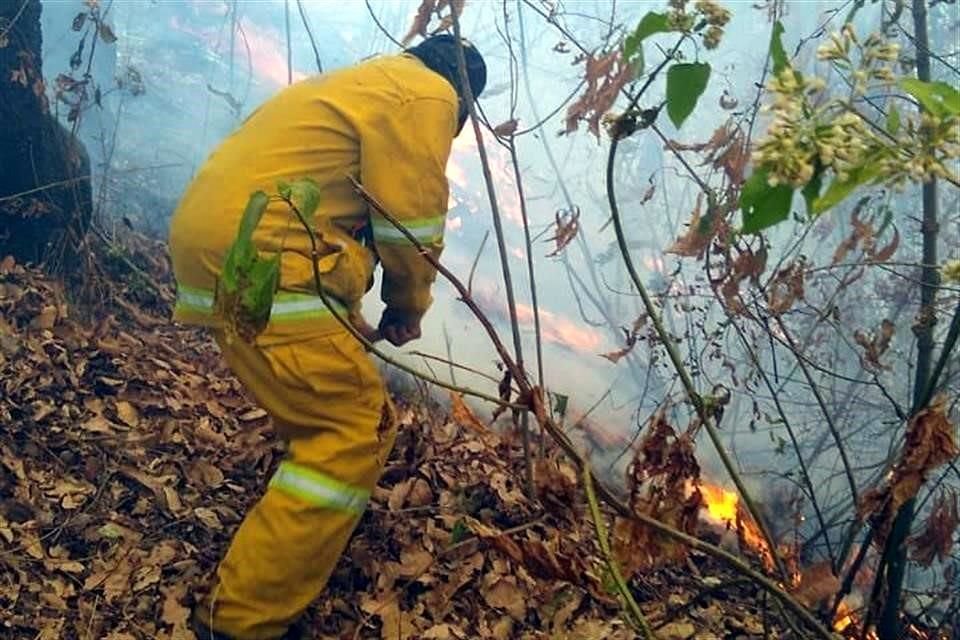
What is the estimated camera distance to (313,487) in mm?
2535

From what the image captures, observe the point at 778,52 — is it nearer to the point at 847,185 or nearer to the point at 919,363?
the point at 847,185

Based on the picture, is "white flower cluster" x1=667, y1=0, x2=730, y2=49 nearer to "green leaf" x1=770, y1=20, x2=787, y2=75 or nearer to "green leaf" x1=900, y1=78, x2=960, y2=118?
"green leaf" x1=770, y1=20, x2=787, y2=75

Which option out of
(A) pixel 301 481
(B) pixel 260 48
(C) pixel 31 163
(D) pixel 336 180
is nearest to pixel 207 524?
(A) pixel 301 481

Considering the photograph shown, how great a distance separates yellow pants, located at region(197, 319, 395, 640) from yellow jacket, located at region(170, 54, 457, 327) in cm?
12

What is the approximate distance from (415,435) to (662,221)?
5.71m

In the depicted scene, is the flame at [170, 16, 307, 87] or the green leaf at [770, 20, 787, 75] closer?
the green leaf at [770, 20, 787, 75]

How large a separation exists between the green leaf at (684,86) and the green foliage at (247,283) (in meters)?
0.57

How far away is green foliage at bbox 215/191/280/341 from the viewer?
1271mm

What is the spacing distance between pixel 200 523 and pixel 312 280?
1.01 meters

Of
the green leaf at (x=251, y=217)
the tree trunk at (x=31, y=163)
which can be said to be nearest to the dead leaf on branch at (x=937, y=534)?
the green leaf at (x=251, y=217)

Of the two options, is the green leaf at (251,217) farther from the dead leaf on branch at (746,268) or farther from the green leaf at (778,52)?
the dead leaf on branch at (746,268)

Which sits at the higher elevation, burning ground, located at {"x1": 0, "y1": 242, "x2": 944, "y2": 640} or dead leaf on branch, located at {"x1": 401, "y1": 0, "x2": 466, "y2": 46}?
dead leaf on branch, located at {"x1": 401, "y1": 0, "x2": 466, "y2": 46}

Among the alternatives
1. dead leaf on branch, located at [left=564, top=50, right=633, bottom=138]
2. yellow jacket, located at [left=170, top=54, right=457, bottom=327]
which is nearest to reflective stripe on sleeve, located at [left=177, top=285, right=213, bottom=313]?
yellow jacket, located at [left=170, top=54, right=457, bottom=327]

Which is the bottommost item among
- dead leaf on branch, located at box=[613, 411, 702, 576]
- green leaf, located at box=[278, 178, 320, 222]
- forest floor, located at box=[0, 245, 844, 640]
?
forest floor, located at box=[0, 245, 844, 640]
